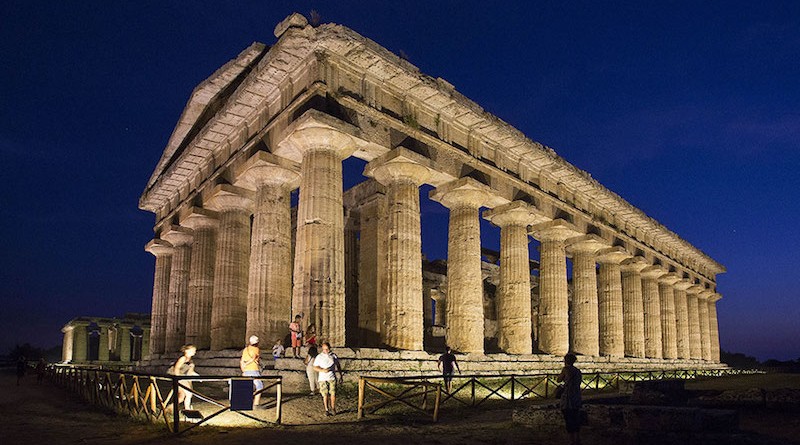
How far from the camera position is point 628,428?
355 inches

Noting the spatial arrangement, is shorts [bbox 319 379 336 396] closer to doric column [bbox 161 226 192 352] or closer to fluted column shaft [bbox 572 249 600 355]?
doric column [bbox 161 226 192 352]

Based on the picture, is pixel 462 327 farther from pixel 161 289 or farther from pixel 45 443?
pixel 161 289

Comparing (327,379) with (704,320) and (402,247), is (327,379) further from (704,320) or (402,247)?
(704,320)

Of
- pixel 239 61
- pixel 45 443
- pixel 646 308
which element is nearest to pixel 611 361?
pixel 646 308

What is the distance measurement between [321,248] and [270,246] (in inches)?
131

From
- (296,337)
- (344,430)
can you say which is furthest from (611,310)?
(344,430)

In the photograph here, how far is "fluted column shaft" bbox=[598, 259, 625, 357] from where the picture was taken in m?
28.5

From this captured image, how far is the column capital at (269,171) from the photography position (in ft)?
57.2

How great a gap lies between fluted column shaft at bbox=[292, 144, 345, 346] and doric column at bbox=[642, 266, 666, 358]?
22.9 m

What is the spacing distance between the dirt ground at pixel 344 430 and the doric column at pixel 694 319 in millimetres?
28816

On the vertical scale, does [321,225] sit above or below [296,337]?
above

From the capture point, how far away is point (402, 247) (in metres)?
17.5

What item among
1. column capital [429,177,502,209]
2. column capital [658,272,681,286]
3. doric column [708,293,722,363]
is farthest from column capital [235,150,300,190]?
doric column [708,293,722,363]

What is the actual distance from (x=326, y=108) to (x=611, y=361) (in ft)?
61.5
